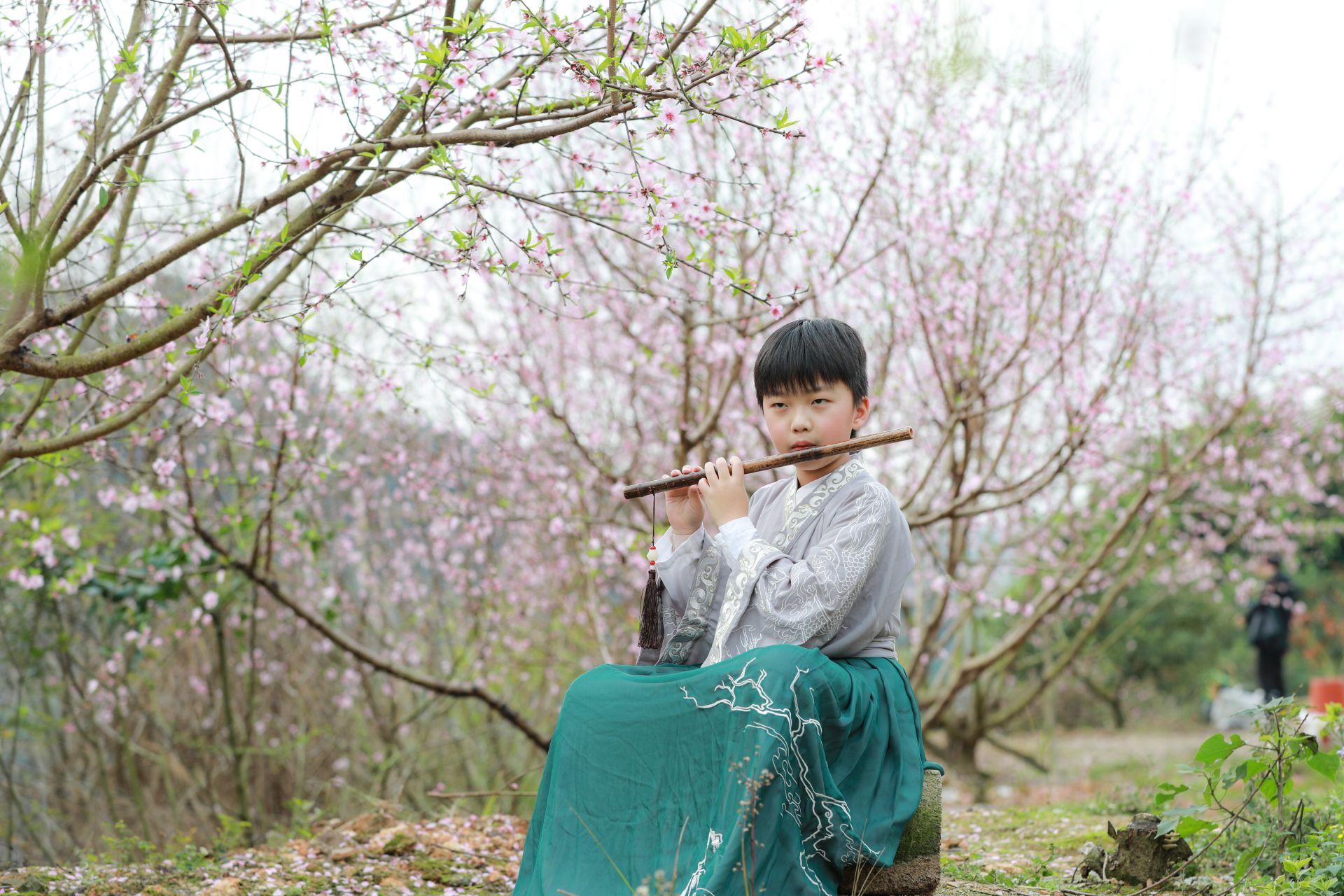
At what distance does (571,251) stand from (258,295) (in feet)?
9.02

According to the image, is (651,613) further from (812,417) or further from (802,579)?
(812,417)

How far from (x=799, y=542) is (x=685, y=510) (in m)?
0.30

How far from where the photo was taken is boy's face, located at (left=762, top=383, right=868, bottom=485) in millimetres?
2352

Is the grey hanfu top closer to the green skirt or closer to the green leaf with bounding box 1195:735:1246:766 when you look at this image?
the green skirt

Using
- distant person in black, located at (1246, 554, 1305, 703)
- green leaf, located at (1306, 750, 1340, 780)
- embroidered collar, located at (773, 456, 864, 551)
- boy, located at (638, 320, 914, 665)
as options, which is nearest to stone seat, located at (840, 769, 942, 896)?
boy, located at (638, 320, 914, 665)

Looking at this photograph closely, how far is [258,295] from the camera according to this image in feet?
9.23

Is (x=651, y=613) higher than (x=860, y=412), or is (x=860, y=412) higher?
(x=860, y=412)

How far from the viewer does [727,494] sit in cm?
236

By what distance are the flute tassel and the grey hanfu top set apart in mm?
43

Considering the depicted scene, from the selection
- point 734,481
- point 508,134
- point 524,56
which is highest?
point 524,56

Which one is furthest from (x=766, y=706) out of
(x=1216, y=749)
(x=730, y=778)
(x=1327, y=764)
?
(x=1327, y=764)

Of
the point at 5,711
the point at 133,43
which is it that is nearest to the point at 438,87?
the point at 133,43

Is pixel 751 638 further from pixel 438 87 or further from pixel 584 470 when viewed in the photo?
pixel 584 470

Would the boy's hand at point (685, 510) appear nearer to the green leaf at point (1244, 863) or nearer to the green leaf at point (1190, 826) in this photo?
the green leaf at point (1190, 826)
